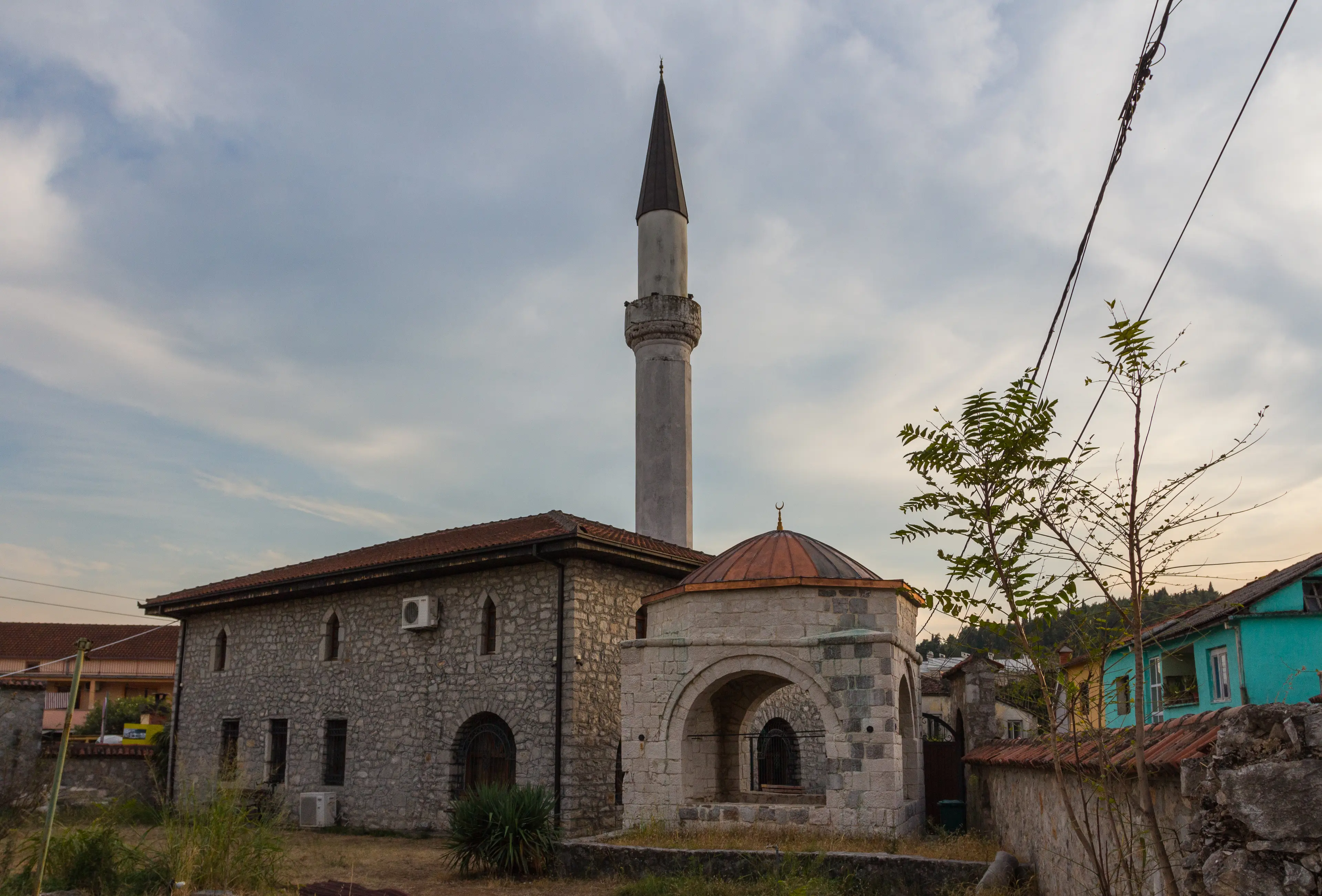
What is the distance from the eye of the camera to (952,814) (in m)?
13.3

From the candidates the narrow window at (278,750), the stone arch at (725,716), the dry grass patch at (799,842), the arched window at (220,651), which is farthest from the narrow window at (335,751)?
the dry grass patch at (799,842)

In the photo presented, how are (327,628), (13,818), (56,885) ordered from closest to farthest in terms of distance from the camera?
(56,885)
(13,818)
(327,628)

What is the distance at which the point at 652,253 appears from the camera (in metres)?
23.8

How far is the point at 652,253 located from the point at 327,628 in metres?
11.4

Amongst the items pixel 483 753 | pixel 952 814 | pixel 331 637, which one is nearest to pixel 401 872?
pixel 483 753

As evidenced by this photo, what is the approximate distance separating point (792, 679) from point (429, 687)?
6.64 meters

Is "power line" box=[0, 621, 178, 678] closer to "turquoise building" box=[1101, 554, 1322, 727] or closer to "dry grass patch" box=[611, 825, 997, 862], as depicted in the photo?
"dry grass patch" box=[611, 825, 997, 862]

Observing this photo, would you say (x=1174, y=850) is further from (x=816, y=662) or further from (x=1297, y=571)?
(x=1297, y=571)

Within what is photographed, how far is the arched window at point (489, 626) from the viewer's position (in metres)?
15.6

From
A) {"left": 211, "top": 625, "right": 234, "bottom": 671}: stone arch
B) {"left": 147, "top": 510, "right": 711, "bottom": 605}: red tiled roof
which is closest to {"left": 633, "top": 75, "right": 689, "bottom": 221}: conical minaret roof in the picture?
{"left": 147, "top": 510, "right": 711, "bottom": 605}: red tiled roof

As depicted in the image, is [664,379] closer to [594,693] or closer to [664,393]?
[664,393]

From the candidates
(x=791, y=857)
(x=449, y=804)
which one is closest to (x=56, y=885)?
(x=791, y=857)

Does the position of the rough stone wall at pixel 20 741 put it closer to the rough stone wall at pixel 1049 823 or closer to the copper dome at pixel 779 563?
the copper dome at pixel 779 563

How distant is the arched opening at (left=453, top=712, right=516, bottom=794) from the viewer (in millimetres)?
15070
